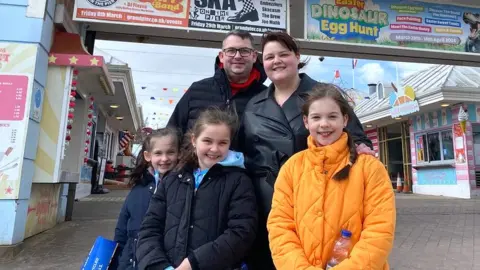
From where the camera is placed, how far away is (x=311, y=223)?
1516 mm

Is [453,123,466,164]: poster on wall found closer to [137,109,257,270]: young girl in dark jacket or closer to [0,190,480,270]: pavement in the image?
[0,190,480,270]: pavement

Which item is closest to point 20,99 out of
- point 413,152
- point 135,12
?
point 135,12

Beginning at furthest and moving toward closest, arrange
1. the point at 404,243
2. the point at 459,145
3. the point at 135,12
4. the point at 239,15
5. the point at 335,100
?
1. the point at 459,145
2. the point at 239,15
3. the point at 135,12
4. the point at 404,243
5. the point at 335,100

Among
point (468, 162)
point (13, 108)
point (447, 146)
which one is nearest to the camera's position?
point (13, 108)

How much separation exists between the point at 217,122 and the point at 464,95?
11696 millimetres

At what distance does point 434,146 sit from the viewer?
13.1 m

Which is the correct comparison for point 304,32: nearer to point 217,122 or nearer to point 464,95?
point 217,122

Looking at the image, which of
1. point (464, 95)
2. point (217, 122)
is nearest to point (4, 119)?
point (217, 122)

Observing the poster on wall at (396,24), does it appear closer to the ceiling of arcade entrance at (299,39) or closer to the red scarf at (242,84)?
the ceiling of arcade entrance at (299,39)

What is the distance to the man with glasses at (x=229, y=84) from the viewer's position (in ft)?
7.20

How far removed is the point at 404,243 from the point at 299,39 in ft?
11.1

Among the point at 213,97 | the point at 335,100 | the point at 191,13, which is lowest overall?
the point at 335,100

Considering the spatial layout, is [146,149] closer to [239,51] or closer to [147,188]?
[147,188]

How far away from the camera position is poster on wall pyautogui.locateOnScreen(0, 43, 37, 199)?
12.4 ft
